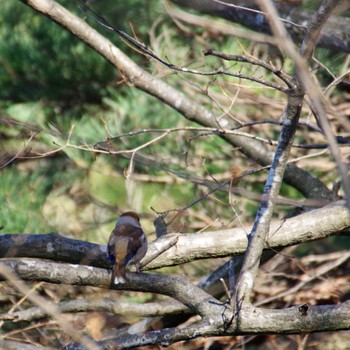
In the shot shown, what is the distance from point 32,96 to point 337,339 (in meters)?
3.34

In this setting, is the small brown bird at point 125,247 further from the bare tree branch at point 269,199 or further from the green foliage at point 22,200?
the green foliage at point 22,200

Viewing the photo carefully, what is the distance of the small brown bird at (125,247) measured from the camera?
9.56 feet

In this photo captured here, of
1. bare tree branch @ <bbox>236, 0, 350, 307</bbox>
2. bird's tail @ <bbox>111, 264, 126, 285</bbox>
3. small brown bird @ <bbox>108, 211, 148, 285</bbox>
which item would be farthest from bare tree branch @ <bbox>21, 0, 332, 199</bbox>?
bird's tail @ <bbox>111, 264, 126, 285</bbox>

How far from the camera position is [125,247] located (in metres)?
3.12

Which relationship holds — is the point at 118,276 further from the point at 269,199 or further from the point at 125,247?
the point at 269,199

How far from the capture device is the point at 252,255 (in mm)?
2799

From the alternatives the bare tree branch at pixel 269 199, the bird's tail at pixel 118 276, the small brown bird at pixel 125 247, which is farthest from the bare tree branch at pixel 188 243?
the bare tree branch at pixel 269 199

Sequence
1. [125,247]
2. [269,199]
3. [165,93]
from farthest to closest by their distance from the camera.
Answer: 1. [165,93]
2. [125,247]
3. [269,199]

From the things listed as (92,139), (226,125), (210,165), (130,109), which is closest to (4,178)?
(92,139)

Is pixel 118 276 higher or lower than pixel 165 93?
lower

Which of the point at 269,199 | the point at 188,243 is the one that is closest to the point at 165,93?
the point at 188,243

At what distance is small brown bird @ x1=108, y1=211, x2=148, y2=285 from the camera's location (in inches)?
115

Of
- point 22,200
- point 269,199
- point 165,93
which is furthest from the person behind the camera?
point 22,200

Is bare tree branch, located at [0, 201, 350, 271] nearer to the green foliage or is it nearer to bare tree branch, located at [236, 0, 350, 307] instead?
bare tree branch, located at [236, 0, 350, 307]
